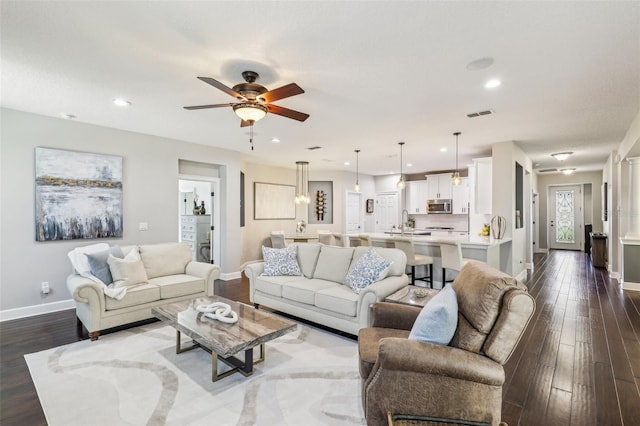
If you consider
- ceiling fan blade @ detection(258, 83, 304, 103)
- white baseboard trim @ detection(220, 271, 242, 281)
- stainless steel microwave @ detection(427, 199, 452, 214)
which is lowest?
white baseboard trim @ detection(220, 271, 242, 281)

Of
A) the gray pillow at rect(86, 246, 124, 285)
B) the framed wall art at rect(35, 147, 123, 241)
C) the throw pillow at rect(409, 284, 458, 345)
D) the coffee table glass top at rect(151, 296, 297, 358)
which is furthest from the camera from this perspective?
the framed wall art at rect(35, 147, 123, 241)

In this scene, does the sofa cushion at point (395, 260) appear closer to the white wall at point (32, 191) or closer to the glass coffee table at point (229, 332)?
the glass coffee table at point (229, 332)

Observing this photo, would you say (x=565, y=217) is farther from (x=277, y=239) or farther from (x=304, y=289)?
(x=304, y=289)

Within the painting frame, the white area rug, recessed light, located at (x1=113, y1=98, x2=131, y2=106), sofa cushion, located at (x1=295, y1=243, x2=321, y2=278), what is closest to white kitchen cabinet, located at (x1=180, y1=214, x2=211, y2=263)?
the painting frame

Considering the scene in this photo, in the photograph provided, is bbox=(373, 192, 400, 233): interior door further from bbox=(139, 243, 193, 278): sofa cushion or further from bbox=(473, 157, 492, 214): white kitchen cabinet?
bbox=(139, 243, 193, 278): sofa cushion

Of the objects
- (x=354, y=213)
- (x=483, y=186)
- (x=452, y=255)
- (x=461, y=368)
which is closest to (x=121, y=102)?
(x=461, y=368)

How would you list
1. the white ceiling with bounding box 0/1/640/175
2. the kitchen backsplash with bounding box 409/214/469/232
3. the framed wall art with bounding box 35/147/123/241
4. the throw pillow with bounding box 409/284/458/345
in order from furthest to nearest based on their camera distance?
the kitchen backsplash with bounding box 409/214/469/232 < the framed wall art with bounding box 35/147/123/241 < the white ceiling with bounding box 0/1/640/175 < the throw pillow with bounding box 409/284/458/345

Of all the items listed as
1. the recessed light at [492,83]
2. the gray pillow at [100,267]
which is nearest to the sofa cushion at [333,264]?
the recessed light at [492,83]

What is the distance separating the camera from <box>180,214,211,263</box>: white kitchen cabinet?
704 centimetres

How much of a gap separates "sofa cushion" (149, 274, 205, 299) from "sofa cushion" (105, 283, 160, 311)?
86 millimetres

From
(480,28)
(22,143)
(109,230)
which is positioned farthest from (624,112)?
(22,143)

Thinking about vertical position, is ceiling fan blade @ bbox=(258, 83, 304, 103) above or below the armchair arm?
above

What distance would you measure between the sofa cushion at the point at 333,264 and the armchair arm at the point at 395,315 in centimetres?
150

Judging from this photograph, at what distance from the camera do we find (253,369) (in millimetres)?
2691
